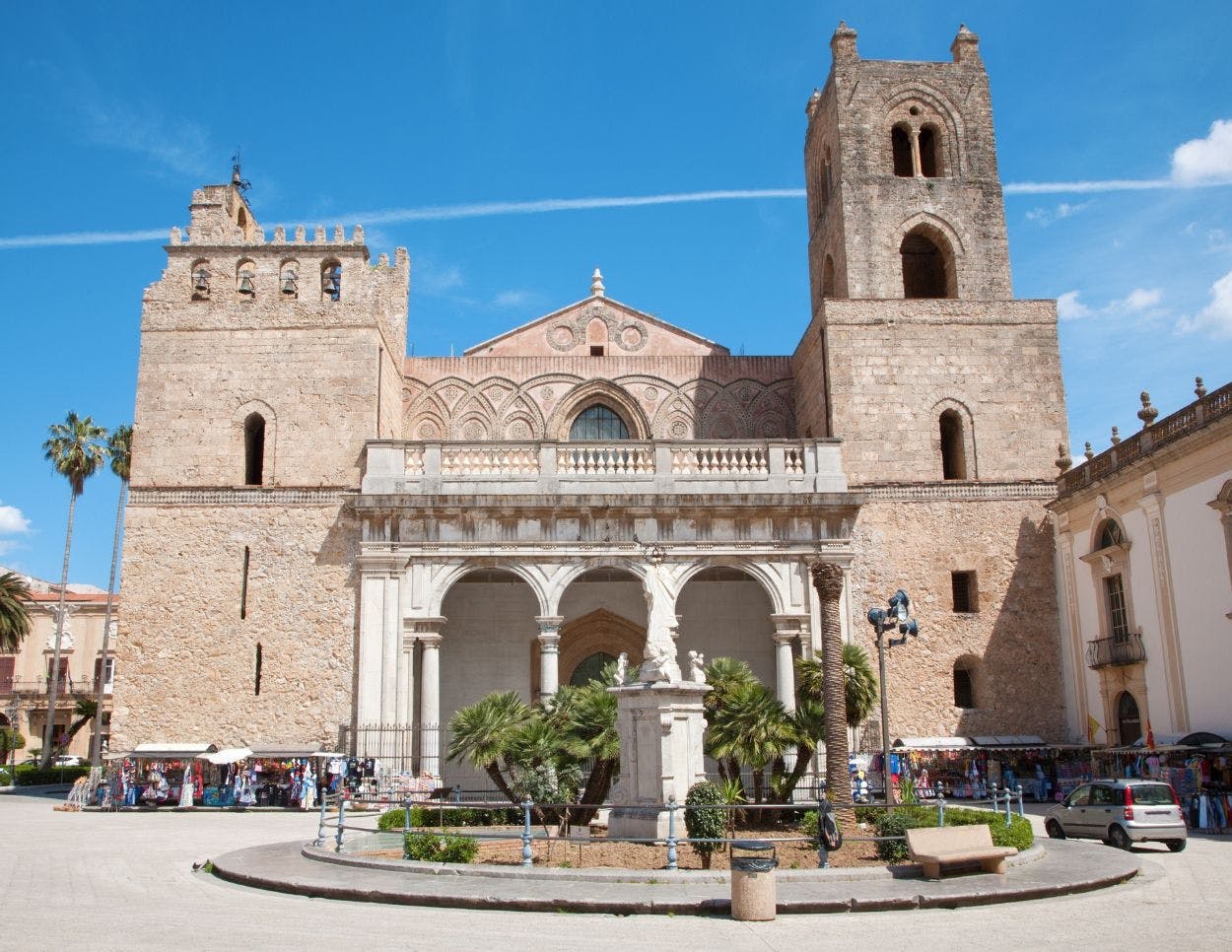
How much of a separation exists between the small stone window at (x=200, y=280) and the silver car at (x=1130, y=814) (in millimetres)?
20615

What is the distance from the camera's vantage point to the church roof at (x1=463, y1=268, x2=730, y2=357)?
102 ft

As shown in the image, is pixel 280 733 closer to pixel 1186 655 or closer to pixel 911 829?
pixel 911 829

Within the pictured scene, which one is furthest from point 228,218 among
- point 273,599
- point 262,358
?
point 273,599

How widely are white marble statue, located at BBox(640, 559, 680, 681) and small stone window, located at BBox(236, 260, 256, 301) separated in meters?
14.6

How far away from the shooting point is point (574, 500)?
23797 millimetres

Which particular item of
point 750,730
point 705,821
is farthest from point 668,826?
point 750,730

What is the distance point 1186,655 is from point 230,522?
61.5 ft

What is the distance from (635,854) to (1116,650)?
13456 mm

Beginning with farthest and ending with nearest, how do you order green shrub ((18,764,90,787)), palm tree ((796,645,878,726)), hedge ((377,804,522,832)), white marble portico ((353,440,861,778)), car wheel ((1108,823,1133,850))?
green shrub ((18,764,90,787)) → white marble portico ((353,440,861,778)) → palm tree ((796,645,878,726)) → car wheel ((1108,823,1133,850)) → hedge ((377,804,522,832))

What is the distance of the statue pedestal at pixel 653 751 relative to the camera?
1446 cm

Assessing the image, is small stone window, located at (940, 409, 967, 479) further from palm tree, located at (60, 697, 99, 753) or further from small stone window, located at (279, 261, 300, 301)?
palm tree, located at (60, 697, 99, 753)

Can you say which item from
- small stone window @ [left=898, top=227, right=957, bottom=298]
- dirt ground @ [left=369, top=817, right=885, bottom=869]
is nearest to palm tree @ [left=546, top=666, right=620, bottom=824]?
dirt ground @ [left=369, top=817, right=885, bottom=869]

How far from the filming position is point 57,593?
62.4 metres

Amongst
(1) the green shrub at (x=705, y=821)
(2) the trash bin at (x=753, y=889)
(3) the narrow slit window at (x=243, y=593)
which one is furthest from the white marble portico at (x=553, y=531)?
(2) the trash bin at (x=753, y=889)
